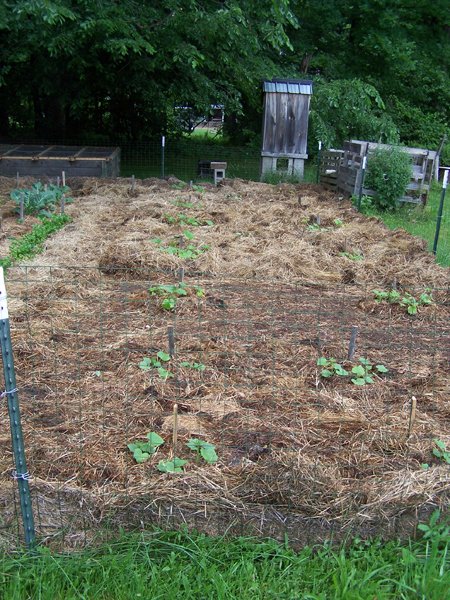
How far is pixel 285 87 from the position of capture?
48.3 ft

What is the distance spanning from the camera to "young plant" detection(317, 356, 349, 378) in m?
3.92

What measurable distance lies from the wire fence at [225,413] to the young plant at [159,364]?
0.01 metres

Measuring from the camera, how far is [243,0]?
1324 centimetres

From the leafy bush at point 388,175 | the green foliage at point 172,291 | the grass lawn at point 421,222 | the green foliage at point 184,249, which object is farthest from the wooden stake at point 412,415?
the leafy bush at point 388,175

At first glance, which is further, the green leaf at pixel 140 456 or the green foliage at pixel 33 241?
the green foliage at pixel 33 241

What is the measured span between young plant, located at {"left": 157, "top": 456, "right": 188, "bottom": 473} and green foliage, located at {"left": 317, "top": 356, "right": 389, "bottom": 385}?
1289mm

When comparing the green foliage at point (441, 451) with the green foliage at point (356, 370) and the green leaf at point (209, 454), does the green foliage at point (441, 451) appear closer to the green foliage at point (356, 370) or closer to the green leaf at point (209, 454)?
the green foliage at point (356, 370)

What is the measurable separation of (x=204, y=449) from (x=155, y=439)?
25 centimetres

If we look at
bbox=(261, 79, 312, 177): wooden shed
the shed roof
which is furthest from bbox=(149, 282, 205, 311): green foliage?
the shed roof

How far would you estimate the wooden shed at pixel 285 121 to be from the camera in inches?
581

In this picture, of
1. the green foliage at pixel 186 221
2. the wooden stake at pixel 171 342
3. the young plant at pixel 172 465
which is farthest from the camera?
the green foliage at pixel 186 221

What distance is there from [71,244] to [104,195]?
3438mm

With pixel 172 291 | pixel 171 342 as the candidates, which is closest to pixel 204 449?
pixel 171 342

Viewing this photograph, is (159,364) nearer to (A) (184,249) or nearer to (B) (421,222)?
(A) (184,249)
